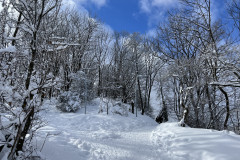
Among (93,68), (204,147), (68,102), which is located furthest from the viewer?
(93,68)

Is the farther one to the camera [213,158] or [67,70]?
[67,70]

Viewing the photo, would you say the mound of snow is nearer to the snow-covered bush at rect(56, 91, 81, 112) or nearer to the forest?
the forest

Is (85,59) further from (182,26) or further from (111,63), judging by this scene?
(182,26)

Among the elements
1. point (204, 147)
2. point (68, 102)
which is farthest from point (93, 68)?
point (204, 147)

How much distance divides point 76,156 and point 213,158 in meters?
3.74

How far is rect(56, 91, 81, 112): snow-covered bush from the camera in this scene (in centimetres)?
1097

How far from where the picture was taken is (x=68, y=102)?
11.1m

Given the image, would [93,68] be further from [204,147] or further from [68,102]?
[204,147]

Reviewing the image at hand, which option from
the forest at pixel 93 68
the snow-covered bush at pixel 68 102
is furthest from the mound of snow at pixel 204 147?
the snow-covered bush at pixel 68 102

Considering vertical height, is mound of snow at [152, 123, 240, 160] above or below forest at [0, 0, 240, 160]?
below

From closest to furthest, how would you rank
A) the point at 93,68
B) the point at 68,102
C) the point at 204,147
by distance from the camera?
the point at 204,147 → the point at 68,102 → the point at 93,68

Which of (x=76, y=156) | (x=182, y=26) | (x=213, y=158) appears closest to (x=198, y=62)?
(x=182, y=26)

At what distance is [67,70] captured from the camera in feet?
46.4

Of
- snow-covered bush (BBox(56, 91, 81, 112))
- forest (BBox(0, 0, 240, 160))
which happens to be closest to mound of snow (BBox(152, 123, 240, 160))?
forest (BBox(0, 0, 240, 160))
